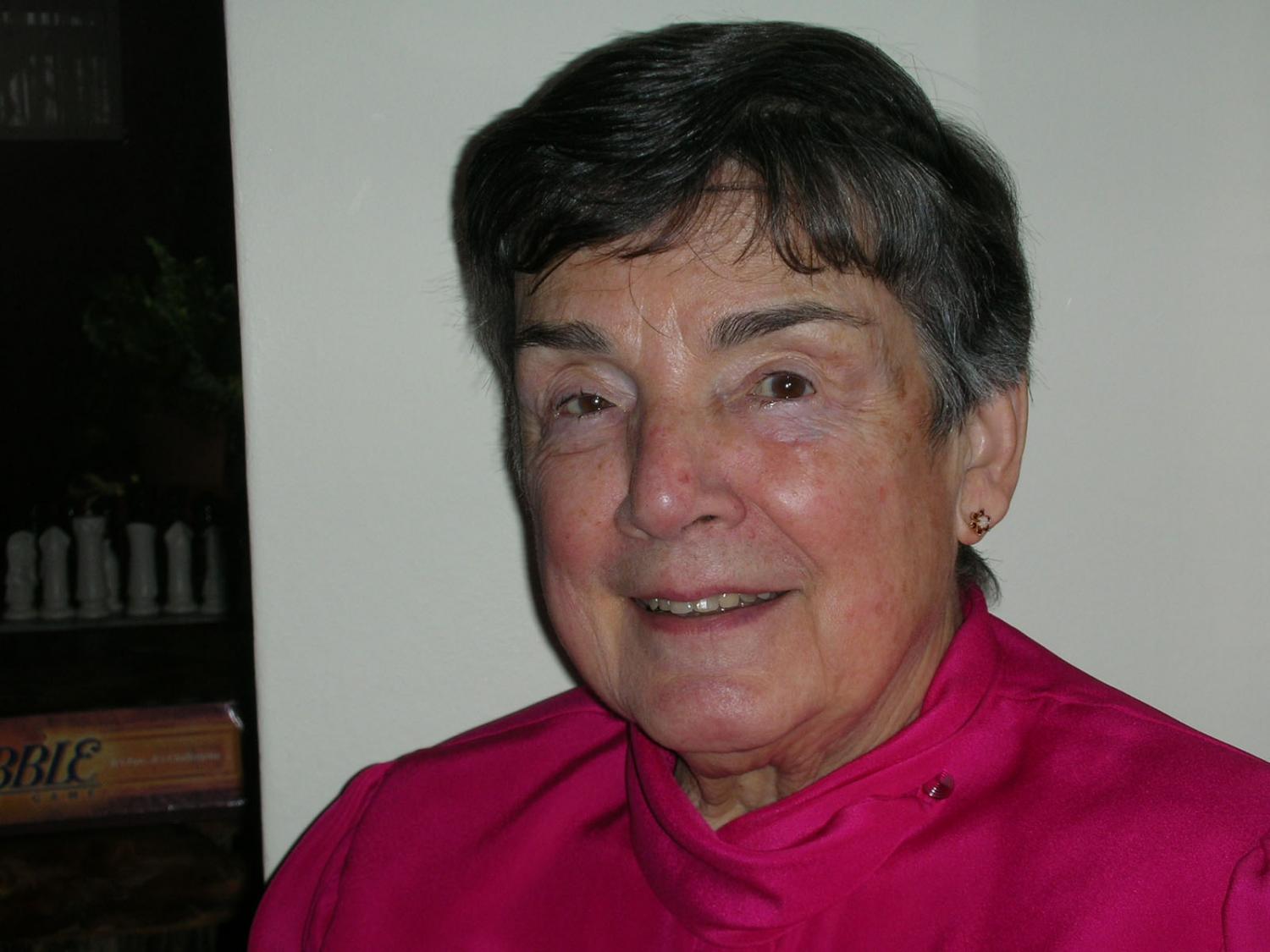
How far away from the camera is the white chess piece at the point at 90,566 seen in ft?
9.54

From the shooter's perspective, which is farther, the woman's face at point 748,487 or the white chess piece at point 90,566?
the white chess piece at point 90,566

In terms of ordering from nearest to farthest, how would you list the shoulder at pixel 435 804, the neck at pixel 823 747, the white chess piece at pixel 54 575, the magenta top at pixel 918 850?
the magenta top at pixel 918 850 → the neck at pixel 823 747 → the shoulder at pixel 435 804 → the white chess piece at pixel 54 575

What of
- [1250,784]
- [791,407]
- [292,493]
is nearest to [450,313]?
[292,493]

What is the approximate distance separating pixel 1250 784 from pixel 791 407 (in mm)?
489

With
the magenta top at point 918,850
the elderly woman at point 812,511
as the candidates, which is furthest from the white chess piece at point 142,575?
the elderly woman at point 812,511

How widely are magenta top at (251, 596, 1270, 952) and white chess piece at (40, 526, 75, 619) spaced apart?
2.03 metres

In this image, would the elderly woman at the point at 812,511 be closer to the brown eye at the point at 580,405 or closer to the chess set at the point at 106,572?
the brown eye at the point at 580,405

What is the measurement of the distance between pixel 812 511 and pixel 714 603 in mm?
125

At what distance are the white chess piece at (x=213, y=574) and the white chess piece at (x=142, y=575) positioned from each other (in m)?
0.13

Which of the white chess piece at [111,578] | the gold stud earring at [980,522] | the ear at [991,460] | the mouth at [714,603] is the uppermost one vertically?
the ear at [991,460]

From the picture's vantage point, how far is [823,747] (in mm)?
1022

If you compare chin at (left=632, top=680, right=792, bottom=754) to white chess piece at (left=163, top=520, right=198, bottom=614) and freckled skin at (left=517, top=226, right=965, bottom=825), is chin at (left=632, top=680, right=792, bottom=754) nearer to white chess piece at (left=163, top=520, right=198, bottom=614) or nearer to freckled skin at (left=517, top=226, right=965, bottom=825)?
freckled skin at (left=517, top=226, right=965, bottom=825)

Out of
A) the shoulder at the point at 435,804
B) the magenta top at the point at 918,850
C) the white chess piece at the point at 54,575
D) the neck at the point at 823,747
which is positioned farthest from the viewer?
the white chess piece at the point at 54,575

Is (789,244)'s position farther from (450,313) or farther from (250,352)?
(250,352)
